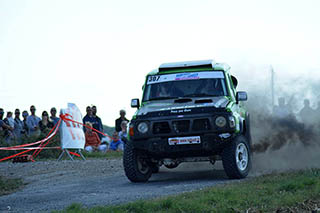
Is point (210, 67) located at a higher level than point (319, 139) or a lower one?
higher

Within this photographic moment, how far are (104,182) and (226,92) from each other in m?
3.21

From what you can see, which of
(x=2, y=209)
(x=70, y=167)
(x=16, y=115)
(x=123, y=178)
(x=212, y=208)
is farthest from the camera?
(x=16, y=115)

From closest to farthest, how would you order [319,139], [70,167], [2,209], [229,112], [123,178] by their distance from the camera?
1. [2,209]
2. [229,112]
3. [123,178]
4. [319,139]
5. [70,167]

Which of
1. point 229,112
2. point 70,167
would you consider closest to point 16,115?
point 70,167

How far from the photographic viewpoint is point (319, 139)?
14938 millimetres

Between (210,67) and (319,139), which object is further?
(319,139)

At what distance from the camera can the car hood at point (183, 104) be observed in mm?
11203

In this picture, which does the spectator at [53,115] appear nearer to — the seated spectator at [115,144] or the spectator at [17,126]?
the spectator at [17,126]

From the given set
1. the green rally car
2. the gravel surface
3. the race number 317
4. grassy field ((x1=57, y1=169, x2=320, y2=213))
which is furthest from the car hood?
grassy field ((x1=57, y1=169, x2=320, y2=213))

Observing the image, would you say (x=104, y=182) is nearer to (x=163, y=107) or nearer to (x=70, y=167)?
(x=163, y=107)

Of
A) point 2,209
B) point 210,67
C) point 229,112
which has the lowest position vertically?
point 2,209

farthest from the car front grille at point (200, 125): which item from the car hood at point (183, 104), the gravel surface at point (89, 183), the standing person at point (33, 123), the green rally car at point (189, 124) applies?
the standing person at point (33, 123)

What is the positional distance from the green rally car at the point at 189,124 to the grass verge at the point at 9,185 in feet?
8.24

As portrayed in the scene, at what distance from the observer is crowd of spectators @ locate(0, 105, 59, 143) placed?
21.2 meters
